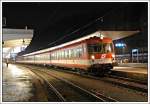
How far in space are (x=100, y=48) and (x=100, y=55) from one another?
1.69 feet

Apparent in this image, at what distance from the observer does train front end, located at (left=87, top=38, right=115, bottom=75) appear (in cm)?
2033

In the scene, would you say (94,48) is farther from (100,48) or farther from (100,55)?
(100,55)

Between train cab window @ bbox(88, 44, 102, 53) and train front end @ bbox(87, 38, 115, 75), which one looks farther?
train cab window @ bbox(88, 44, 102, 53)

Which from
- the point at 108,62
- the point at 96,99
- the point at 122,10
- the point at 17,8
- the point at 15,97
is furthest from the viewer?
the point at 122,10

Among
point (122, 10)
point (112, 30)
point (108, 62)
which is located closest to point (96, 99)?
point (108, 62)

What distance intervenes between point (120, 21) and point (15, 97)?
64.0 ft

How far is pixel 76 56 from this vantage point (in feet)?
75.6

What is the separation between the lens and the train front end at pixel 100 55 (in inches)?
800

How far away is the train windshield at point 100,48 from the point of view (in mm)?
20531

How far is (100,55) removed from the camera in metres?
20.5

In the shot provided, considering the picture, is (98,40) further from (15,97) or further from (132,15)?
(132,15)

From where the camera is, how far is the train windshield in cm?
2053

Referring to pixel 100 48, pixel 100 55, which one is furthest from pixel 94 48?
pixel 100 55

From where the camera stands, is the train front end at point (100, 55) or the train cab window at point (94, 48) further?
the train cab window at point (94, 48)
